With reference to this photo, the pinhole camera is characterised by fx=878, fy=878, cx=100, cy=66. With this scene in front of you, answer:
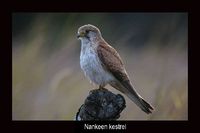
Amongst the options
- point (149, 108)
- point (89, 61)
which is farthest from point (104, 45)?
point (149, 108)

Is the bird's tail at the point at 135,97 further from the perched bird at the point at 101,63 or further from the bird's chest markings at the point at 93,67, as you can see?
the bird's chest markings at the point at 93,67

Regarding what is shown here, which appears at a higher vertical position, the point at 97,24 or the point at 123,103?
the point at 97,24

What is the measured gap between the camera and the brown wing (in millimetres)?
10711

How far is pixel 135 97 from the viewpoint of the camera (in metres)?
10.8

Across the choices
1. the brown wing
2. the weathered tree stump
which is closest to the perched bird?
the brown wing

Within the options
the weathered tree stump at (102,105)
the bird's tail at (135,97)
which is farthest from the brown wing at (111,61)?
the weathered tree stump at (102,105)

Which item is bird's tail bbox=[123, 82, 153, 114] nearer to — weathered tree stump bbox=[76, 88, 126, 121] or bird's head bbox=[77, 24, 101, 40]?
weathered tree stump bbox=[76, 88, 126, 121]

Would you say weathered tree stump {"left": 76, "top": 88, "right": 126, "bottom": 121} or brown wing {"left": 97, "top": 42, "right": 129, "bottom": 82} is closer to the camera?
weathered tree stump {"left": 76, "top": 88, "right": 126, "bottom": 121}

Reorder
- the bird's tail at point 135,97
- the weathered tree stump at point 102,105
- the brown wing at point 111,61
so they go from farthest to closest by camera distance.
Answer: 1. the bird's tail at point 135,97
2. the brown wing at point 111,61
3. the weathered tree stump at point 102,105

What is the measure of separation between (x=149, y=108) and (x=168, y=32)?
111 cm

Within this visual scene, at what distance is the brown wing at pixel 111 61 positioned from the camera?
10.7 meters

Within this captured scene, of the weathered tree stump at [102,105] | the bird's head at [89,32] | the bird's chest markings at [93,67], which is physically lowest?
the weathered tree stump at [102,105]
